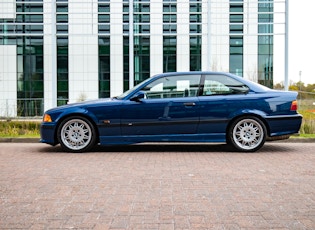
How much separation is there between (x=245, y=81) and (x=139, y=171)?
337cm

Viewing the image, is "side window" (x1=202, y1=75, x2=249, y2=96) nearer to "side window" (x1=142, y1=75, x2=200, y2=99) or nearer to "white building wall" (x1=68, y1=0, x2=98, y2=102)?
"side window" (x1=142, y1=75, x2=200, y2=99)

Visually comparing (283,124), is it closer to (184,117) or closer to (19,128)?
(184,117)

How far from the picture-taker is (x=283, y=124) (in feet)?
26.0

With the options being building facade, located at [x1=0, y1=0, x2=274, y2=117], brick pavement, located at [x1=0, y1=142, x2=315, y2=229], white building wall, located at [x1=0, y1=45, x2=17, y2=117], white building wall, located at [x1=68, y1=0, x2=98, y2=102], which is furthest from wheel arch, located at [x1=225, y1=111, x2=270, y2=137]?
white building wall, located at [x1=0, y1=45, x2=17, y2=117]

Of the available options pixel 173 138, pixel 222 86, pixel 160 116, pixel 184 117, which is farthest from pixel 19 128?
pixel 222 86

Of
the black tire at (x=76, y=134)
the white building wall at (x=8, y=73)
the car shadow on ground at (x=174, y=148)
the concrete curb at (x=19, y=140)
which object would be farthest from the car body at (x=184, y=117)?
the white building wall at (x=8, y=73)

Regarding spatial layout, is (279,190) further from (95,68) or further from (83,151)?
(95,68)

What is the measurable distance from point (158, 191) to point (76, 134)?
3907 mm

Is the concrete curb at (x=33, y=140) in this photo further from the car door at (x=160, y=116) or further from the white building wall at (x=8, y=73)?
the white building wall at (x=8, y=73)

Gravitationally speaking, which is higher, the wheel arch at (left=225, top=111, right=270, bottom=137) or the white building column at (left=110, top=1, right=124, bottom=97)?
the white building column at (left=110, top=1, right=124, bottom=97)

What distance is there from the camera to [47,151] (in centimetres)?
837

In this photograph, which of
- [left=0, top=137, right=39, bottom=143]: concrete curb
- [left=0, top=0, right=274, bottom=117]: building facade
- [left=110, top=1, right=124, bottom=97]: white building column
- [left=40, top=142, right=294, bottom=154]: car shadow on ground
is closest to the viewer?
[left=40, top=142, right=294, bottom=154]: car shadow on ground

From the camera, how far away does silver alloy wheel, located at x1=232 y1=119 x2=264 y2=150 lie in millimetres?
7930

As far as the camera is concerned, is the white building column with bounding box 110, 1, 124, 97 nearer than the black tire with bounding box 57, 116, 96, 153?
No
